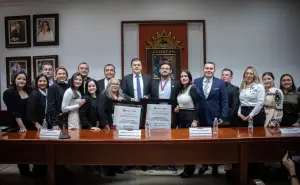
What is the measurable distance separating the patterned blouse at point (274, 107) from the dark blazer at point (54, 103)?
2.75m

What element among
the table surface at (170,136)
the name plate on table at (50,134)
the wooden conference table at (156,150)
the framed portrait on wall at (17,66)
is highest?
the framed portrait on wall at (17,66)

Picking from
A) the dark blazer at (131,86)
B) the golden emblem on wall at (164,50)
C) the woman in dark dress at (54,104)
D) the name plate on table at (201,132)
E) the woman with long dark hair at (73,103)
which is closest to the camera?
the name plate on table at (201,132)

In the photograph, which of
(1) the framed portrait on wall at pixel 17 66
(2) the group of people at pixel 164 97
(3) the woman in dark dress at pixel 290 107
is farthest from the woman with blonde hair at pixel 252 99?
(1) the framed portrait on wall at pixel 17 66

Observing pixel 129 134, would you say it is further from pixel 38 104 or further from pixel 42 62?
pixel 42 62

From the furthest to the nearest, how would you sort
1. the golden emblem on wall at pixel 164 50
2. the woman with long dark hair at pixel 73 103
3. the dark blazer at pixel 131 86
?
the golden emblem on wall at pixel 164 50 → the dark blazer at pixel 131 86 → the woman with long dark hair at pixel 73 103

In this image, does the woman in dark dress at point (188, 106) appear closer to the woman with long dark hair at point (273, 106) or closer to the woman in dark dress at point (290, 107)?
the woman with long dark hair at point (273, 106)

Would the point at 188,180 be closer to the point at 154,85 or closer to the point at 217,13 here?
the point at 154,85

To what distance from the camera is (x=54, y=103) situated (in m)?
3.88

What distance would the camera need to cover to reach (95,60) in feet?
18.3

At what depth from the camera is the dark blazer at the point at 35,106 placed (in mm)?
3764

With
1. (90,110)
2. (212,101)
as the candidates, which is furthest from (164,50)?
(90,110)

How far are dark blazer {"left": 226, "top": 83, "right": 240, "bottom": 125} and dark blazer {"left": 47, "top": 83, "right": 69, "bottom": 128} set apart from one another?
2.37m

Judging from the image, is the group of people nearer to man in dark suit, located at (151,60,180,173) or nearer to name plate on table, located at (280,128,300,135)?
man in dark suit, located at (151,60,180,173)

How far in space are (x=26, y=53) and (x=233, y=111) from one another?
3971 mm
